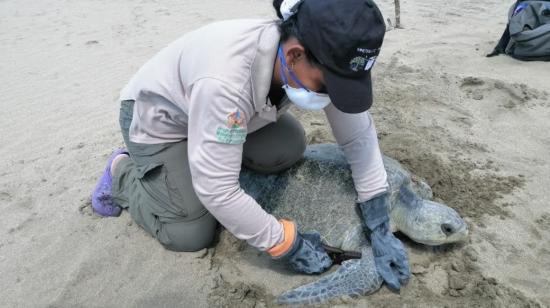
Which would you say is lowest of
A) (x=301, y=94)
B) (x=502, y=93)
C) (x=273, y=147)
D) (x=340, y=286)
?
(x=502, y=93)

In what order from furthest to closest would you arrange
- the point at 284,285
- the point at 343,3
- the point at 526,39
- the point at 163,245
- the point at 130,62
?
the point at 130,62 → the point at 526,39 → the point at 163,245 → the point at 284,285 → the point at 343,3

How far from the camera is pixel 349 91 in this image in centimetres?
121

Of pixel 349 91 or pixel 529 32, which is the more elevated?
pixel 349 91

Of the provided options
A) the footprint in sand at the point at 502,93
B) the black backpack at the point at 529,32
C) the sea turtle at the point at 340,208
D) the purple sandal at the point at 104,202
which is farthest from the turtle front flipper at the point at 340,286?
the black backpack at the point at 529,32

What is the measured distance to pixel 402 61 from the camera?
3715 millimetres

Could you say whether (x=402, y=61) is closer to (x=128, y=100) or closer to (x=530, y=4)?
(x=530, y=4)

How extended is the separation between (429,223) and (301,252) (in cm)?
54

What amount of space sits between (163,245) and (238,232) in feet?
1.80

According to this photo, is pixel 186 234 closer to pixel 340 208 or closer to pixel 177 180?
pixel 177 180

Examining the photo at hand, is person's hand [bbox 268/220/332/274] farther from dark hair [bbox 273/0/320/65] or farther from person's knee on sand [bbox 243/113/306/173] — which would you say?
dark hair [bbox 273/0/320/65]

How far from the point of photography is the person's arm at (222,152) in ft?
4.17

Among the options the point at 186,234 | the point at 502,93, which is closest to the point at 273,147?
the point at 186,234

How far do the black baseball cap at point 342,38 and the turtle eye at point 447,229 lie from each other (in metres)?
0.81

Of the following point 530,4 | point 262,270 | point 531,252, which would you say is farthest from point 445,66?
point 262,270
